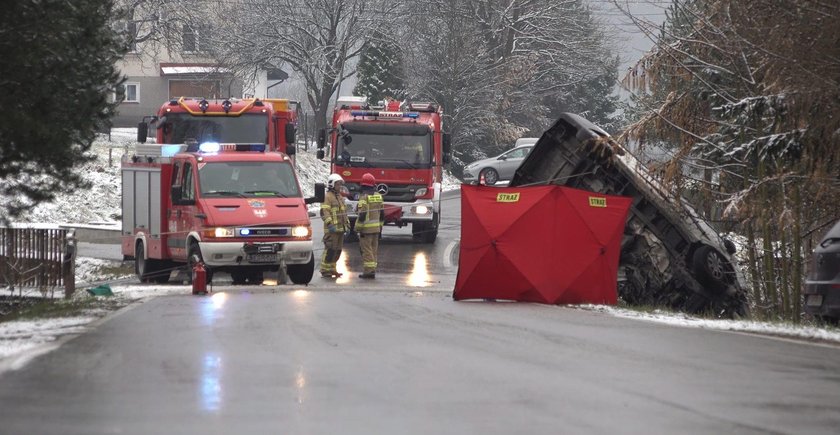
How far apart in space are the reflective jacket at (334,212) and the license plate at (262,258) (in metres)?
1.57

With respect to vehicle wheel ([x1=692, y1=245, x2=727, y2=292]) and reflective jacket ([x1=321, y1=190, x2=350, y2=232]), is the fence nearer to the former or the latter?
reflective jacket ([x1=321, y1=190, x2=350, y2=232])

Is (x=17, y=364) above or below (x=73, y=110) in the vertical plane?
below

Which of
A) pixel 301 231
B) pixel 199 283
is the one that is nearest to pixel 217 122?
pixel 301 231

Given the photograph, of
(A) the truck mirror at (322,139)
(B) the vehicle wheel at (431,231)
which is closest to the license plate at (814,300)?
(B) the vehicle wheel at (431,231)

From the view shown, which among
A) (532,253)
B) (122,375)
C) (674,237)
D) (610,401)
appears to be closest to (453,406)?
(610,401)

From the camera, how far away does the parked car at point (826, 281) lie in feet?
38.9

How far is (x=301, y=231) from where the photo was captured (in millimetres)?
19016

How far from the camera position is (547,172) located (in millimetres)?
18625

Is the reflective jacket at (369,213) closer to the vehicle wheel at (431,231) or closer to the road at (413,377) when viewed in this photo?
the road at (413,377)

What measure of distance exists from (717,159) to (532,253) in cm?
408

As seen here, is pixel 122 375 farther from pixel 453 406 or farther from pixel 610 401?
pixel 610 401

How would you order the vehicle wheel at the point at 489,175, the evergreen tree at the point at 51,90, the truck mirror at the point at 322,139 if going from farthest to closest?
the vehicle wheel at the point at 489,175
the truck mirror at the point at 322,139
the evergreen tree at the point at 51,90

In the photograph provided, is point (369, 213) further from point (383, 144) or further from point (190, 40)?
point (190, 40)

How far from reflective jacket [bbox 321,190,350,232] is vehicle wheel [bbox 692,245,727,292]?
21.0 ft
